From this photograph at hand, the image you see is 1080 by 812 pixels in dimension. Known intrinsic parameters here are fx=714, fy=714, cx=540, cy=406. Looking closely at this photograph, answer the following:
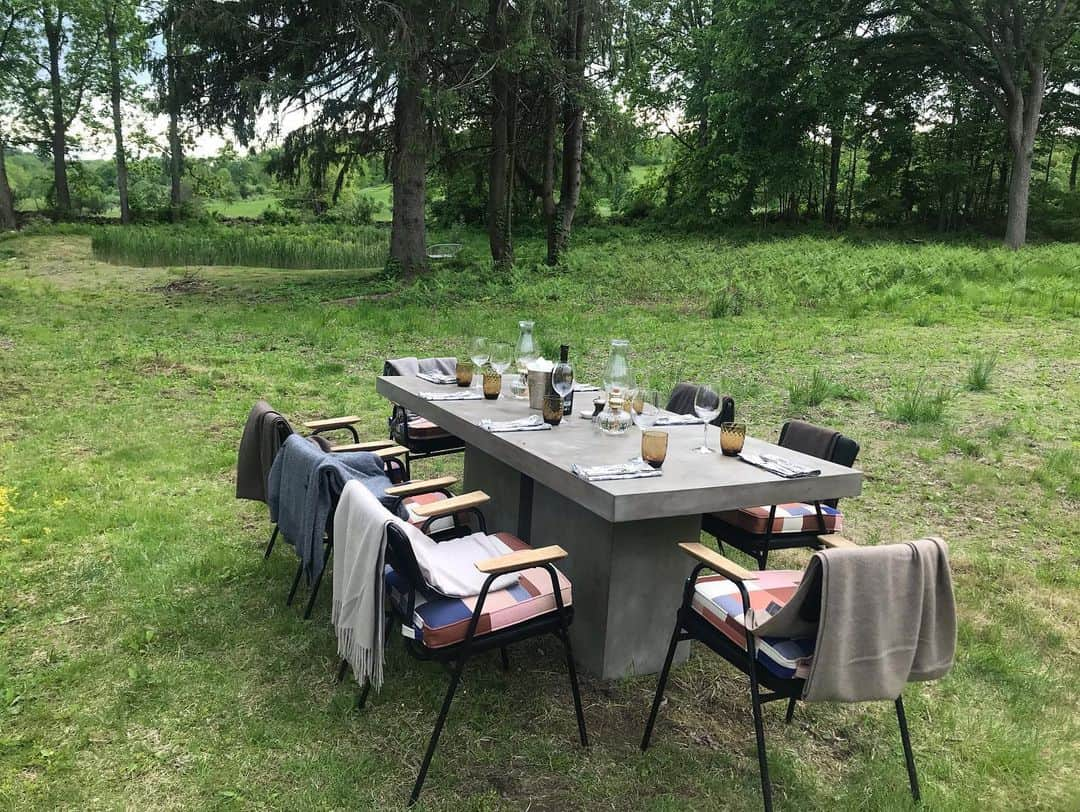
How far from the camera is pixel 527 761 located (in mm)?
2188

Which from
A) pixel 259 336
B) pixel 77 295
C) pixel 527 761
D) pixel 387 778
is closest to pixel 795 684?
pixel 527 761

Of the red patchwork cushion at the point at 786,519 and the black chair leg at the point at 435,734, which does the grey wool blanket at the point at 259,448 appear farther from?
the red patchwork cushion at the point at 786,519

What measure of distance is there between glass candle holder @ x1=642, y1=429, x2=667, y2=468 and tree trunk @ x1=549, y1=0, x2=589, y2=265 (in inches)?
454

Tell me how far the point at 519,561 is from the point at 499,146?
40.9 ft

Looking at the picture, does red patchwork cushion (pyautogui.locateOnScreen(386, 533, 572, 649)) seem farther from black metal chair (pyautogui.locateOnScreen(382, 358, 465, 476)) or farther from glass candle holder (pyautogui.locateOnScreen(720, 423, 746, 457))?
black metal chair (pyautogui.locateOnScreen(382, 358, 465, 476))

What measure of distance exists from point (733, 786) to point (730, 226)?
21.6m

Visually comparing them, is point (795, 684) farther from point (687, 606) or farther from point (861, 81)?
point (861, 81)

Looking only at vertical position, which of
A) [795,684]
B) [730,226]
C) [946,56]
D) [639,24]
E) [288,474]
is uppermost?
[946,56]

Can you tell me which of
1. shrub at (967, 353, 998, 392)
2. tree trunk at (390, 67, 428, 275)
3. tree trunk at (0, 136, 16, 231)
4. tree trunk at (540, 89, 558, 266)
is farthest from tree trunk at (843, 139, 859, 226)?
tree trunk at (0, 136, 16, 231)

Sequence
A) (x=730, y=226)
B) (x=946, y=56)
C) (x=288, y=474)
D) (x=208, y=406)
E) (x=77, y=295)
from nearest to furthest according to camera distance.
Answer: (x=288, y=474)
(x=208, y=406)
(x=77, y=295)
(x=946, y=56)
(x=730, y=226)

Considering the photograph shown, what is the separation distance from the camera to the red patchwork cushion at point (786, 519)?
2865mm

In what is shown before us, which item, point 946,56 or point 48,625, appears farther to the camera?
point 946,56

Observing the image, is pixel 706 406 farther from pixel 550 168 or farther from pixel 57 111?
pixel 57 111

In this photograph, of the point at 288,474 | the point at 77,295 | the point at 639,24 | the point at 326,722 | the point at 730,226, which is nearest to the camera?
the point at 326,722
